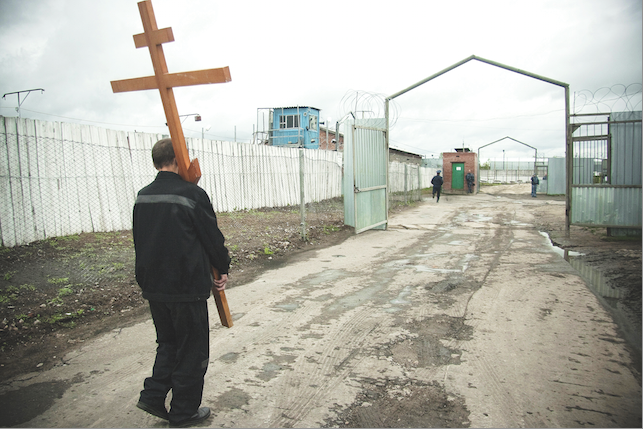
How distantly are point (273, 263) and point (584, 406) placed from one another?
5619mm

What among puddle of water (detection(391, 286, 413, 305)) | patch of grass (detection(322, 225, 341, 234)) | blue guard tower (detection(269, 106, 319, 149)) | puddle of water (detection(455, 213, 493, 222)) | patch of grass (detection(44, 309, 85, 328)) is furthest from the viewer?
blue guard tower (detection(269, 106, 319, 149))

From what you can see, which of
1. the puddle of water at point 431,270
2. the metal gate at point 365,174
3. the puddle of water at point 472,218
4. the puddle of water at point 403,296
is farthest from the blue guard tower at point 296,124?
the puddle of water at point 403,296

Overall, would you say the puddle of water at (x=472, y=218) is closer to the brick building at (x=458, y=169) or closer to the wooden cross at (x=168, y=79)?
the wooden cross at (x=168, y=79)

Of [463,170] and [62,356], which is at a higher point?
[463,170]

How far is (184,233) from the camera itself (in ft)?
8.71

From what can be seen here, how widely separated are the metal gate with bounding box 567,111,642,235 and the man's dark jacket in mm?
9934

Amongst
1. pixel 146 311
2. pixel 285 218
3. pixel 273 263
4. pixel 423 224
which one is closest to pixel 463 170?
pixel 423 224

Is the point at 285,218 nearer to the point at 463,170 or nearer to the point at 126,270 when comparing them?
the point at 126,270

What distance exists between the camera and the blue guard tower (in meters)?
26.6

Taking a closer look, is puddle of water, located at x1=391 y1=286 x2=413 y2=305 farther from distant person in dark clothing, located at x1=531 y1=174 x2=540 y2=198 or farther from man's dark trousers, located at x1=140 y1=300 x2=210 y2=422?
distant person in dark clothing, located at x1=531 y1=174 x2=540 y2=198

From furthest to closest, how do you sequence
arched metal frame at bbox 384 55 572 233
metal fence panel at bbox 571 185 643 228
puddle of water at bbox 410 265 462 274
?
arched metal frame at bbox 384 55 572 233
metal fence panel at bbox 571 185 643 228
puddle of water at bbox 410 265 462 274

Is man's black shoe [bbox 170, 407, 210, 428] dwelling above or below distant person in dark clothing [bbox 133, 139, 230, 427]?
below

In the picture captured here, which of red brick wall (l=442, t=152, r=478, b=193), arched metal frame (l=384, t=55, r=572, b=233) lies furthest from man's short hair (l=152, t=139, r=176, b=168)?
red brick wall (l=442, t=152, r=478, b=193)

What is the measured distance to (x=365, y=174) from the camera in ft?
37.4
